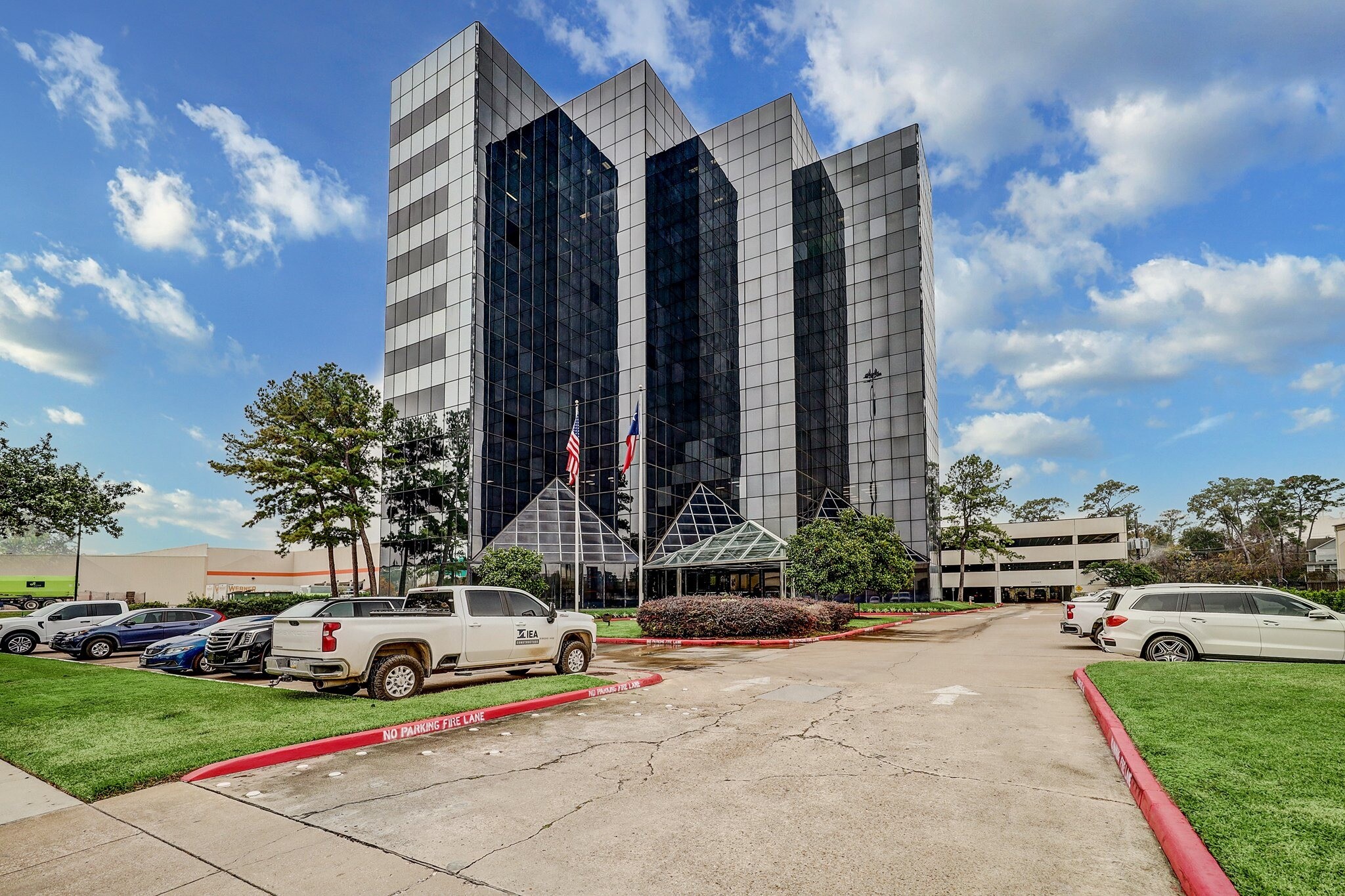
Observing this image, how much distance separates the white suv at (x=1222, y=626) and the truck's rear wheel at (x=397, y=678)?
1413cm

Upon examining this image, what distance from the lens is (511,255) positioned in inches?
1852

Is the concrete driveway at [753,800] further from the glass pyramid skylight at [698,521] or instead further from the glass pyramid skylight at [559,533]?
Answer: the glass pyramid skylight at [698,521]

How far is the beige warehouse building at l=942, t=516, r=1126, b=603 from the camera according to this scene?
303 ft

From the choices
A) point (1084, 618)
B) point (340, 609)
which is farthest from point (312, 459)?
point (1084, 618)

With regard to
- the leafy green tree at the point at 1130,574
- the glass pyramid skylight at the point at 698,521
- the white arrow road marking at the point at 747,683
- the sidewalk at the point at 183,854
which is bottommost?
the leafy green tree at the point at 1130,574

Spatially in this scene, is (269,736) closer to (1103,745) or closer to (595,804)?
(595,804)

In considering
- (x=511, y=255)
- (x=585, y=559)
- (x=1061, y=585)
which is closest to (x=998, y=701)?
(x=585, y=559)

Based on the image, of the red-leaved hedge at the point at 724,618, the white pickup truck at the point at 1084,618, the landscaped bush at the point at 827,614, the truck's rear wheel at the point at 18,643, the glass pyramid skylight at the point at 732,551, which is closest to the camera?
the white pickup truck at the point at 1084,618

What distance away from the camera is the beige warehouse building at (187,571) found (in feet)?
209

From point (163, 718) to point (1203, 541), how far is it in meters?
128

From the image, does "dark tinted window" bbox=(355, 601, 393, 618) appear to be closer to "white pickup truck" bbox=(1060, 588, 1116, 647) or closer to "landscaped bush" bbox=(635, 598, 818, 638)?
"landscaped bush" bbox=(635, 598, 818, 638)

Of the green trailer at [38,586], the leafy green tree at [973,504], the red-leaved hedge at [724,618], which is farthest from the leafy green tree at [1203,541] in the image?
the green trailer at [38,586]

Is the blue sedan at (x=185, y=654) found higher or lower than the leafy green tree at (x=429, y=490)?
lower

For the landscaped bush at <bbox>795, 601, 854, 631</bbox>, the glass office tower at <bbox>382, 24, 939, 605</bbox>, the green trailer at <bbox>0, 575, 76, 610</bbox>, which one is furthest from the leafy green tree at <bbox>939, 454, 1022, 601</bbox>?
the green trailer at <bbox>0, 575, 76, 610</bbox>
